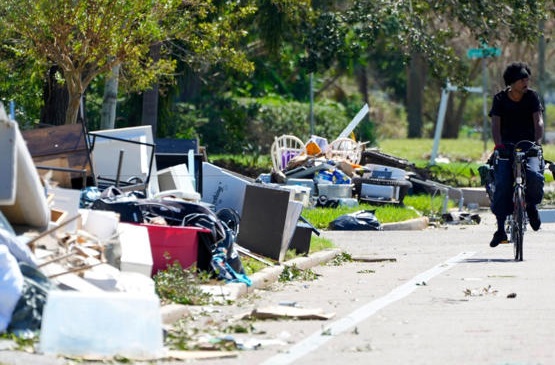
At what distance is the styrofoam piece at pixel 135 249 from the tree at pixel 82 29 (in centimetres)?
538

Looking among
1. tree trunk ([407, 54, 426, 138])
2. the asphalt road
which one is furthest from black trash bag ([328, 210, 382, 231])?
tree trunk ([407, 54, 426, 138])

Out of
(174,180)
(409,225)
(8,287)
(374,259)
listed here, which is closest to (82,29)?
(174,180)

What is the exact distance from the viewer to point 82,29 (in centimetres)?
1628

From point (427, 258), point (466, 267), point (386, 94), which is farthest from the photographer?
point (386, 94)

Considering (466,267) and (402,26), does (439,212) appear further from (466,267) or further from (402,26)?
(466,267)

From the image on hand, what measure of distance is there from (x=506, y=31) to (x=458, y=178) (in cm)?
362

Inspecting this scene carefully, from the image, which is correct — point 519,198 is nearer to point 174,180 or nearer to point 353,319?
point 174,180

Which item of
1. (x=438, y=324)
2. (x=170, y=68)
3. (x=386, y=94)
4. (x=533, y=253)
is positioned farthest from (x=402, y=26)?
(x=386, y=94)

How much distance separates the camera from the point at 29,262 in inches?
369

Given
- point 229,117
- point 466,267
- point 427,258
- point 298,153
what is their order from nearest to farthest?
point 466,267 → point 427,258 → point 298,153 → point 229,117

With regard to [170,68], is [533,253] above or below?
below

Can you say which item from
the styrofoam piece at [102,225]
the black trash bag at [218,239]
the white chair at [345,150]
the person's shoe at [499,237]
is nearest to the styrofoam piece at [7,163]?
the styrofoam piece at [102,225]

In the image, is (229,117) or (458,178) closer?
(458,178)

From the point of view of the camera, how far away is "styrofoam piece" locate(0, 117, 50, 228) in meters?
9.80
